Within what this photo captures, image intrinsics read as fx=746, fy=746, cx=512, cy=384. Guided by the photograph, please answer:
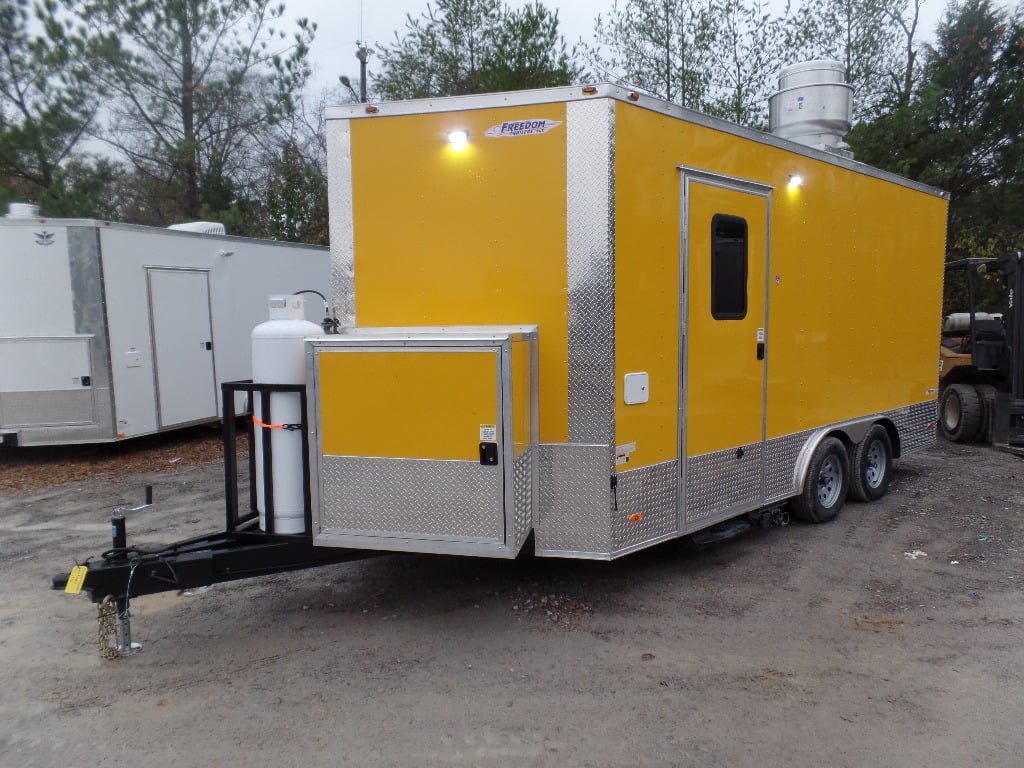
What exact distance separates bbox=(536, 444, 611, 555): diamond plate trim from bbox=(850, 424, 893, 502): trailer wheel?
10.8ft

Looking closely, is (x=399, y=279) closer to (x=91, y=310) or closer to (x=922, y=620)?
(x=922, y=620)

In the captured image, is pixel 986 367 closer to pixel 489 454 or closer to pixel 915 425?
pixel 915 425

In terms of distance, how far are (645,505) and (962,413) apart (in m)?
7.59

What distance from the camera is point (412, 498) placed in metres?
3.72

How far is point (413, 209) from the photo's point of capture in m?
4.21

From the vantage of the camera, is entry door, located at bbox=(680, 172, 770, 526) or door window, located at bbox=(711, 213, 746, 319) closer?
entry door, located at bbox=(680, 172, 770, 526)

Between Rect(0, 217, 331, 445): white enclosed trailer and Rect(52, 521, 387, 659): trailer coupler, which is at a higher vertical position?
Rect(0, 217, 331, 445): white enclosed trailer

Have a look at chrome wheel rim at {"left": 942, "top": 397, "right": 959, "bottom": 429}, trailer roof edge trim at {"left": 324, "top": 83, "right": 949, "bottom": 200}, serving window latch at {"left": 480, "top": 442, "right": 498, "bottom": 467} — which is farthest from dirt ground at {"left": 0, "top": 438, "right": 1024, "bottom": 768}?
chrome wheel rim at {"left": 942, "top": 397, "right": 959, "bottom": 429}

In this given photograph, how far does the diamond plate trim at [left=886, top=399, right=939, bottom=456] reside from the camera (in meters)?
6.88

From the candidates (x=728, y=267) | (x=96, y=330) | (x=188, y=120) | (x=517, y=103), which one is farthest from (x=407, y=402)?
(x=188, y=120)

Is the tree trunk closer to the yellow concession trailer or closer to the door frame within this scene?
the yellow concession trailer

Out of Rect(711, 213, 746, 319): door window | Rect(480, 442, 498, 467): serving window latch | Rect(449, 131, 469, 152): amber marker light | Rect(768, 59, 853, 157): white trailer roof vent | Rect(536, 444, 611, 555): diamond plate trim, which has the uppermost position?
Rect(768, 59, 853, 157): white trailer roof vent

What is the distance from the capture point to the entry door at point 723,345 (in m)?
4.52

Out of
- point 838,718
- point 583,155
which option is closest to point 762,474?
point 838,718
